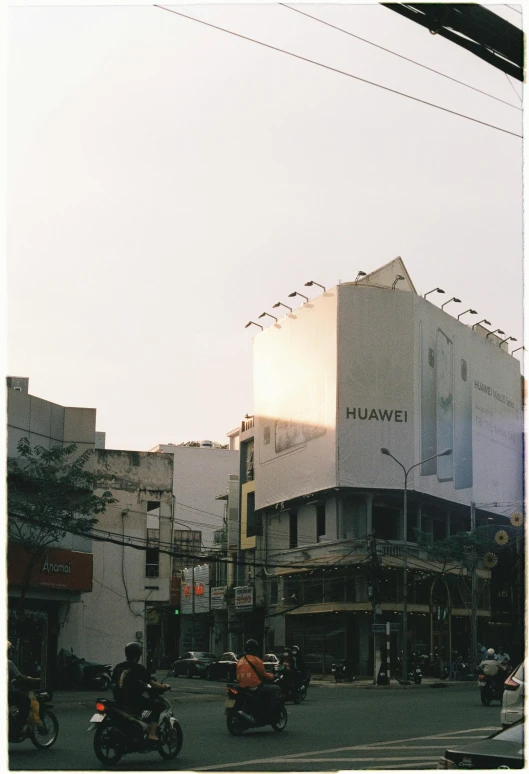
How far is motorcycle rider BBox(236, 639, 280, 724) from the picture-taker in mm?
17812

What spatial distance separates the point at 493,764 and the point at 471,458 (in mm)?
63091

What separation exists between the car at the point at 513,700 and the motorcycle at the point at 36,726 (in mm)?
6705

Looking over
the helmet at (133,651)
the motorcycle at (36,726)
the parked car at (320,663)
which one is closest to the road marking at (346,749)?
the helmet at (133,651)

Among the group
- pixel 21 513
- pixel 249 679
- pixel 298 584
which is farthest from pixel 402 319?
pixel 249 679

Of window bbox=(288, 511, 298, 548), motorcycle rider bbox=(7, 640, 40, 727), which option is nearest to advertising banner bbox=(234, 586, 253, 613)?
window bbox=(288, 511, 298, 548)

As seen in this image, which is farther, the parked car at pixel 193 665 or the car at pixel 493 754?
the parked car at pixel 193 665

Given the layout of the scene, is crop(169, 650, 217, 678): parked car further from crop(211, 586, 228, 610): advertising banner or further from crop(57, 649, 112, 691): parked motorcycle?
crop(211, 586, 228, 610): advertising banner

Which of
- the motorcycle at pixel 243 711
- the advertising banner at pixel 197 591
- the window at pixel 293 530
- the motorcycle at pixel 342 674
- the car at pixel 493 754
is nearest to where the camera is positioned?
the car at pixel 493 754

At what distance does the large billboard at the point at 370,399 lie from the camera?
6241 cm

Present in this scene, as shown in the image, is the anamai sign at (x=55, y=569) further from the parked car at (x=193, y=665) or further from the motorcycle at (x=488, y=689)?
the parked car at (x=193, y=665)

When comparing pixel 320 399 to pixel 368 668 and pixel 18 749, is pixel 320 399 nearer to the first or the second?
→ pixel 368 668

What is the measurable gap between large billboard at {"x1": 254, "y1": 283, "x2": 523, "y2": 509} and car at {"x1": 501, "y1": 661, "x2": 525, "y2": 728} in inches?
1782

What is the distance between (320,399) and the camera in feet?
209

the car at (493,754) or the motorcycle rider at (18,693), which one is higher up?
the car at (493,754)
